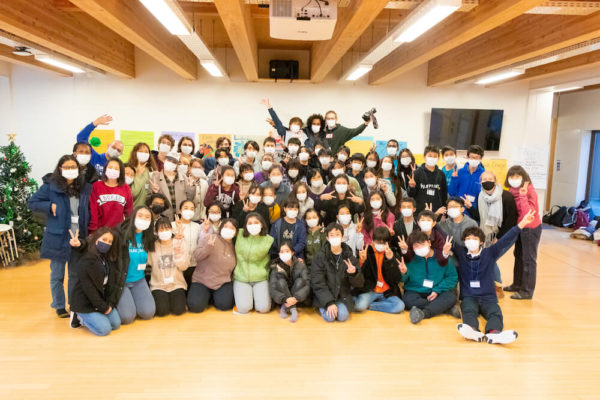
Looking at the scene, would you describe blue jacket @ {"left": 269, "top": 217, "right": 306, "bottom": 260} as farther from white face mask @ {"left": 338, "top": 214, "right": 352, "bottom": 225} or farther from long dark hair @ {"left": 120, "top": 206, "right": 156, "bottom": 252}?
long dark hair @ {"left": 120, "top": 206, "right": 156, "bottom": 252}

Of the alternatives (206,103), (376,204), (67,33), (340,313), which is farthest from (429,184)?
(67,33)

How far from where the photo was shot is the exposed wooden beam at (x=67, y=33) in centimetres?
389

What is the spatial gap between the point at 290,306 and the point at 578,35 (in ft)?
13.7

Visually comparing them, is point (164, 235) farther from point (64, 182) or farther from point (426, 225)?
point (426, 225)

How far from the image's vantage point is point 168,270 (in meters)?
4.01

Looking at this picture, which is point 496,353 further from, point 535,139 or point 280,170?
point 535,139

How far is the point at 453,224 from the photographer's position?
14.1 feet

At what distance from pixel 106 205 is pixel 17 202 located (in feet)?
9.50

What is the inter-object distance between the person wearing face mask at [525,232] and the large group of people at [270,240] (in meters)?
0.02

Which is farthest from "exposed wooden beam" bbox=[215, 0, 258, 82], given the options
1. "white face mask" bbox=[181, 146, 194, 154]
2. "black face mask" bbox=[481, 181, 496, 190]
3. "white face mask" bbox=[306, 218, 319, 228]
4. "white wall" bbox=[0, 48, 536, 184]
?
"black face mask" bbox=[481, 181, 496, 190]

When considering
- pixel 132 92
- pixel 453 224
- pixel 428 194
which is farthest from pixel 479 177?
pixel 132 92

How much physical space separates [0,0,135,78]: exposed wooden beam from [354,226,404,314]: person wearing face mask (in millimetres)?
4305

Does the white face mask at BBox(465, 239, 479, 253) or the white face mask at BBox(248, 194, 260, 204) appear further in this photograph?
the white face mask at BBox(248, 194, 260, 204)

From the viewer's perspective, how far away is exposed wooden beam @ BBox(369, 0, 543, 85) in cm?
338
